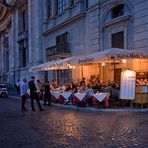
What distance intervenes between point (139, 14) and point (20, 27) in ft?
101

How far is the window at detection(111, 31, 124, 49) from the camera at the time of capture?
2395 cm

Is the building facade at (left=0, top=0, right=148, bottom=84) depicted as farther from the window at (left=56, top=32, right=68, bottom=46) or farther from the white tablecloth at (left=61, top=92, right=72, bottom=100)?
the white tablecloth at (left=61, top=92, right=72, bottom=100)

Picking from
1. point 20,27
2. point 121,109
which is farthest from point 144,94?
point 20,27

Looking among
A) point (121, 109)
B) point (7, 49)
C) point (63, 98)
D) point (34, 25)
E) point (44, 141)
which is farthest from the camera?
point (7, 49)

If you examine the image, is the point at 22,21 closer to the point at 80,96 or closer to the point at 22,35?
the point at 22,35

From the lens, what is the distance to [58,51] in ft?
109

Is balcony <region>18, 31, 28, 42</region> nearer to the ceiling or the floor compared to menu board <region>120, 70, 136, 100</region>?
nearer to the ceiling

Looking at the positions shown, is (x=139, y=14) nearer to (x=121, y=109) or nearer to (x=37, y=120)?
(x=121, y=109)

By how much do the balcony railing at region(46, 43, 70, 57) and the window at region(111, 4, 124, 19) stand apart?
7.79 metres

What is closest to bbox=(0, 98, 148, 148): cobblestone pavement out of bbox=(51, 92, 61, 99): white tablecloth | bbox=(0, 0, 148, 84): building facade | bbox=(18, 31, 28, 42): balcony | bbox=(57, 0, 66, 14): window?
bbox=(51, 92, 61, 99): white tablecloth

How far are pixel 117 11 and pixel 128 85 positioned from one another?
8846 millimetres

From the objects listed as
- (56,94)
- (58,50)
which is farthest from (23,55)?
(56,94)

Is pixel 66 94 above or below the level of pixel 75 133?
above

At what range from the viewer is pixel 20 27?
50.0m
